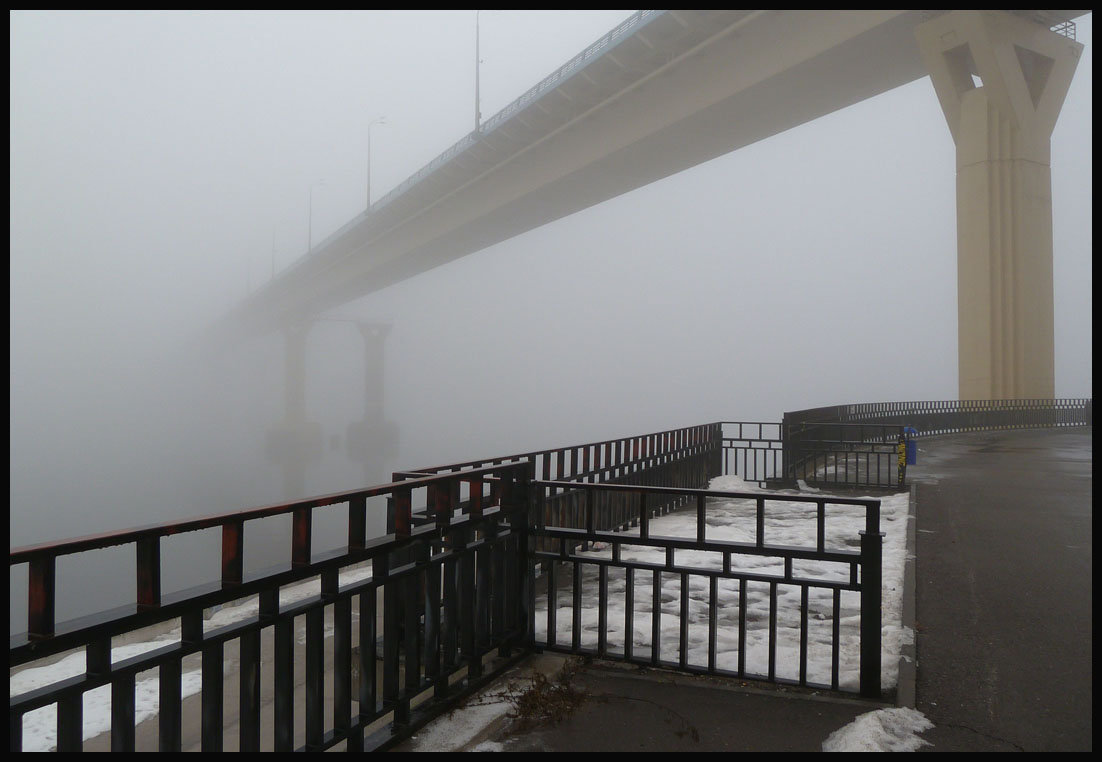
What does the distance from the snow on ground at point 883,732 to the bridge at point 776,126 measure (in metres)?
19.5

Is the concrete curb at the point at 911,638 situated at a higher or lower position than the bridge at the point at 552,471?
lower

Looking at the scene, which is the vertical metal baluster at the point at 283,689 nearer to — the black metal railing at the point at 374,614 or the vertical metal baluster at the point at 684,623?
the black metal railing at the point at 374,614

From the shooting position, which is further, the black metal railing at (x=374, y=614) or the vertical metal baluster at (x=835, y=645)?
the vertical metal baluster at (x=835, y=645)

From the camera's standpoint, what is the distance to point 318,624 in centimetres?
323

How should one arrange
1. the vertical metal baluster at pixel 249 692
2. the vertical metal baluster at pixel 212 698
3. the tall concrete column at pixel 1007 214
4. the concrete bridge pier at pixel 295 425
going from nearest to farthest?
1. the vertical metal baluster at pixel 212 698
2. the vertical metal baluster at pixel 249 692
3. the tall concrete column at pixel 1007 214
4. the concrete bridge pier at pixel 295 425

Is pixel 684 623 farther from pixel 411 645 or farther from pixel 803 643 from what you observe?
pixel 411 645

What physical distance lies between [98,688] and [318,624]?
2.00 metres

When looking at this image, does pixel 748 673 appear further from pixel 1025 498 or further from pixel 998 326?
pixel 998 326

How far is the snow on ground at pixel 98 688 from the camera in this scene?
4086mm

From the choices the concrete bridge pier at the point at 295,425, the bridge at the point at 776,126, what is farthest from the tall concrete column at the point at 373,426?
the bridge at the point at 776,126

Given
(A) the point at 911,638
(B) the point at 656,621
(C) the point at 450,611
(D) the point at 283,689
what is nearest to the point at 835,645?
(B) the point at 656,621

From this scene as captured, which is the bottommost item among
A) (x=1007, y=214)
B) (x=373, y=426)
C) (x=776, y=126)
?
(x=373, y=426)

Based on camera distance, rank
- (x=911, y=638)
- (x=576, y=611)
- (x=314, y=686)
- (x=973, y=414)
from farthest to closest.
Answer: (x=973, y=414)
(x=911, y=638)
(x=576, y=611)
(x=314, y=686)
